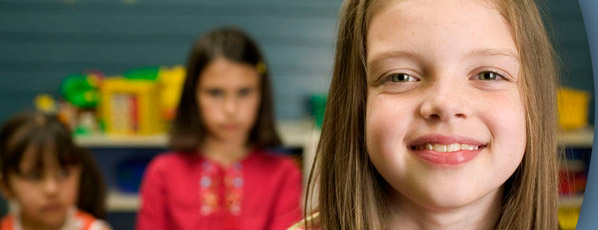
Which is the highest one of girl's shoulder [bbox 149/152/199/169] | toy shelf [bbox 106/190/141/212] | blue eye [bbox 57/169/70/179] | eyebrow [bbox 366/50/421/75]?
eyebrow [bbox 366/50/421/75]

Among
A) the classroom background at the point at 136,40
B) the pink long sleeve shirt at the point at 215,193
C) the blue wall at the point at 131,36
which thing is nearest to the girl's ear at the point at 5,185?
the pink long sleeve shirt at the point at 215,193

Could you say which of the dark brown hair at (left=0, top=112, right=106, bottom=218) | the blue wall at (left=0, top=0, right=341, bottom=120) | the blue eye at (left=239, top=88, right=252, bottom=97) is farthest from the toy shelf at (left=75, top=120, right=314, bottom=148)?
the blue eye at (left=239, top=88, right=252, bottom=97)

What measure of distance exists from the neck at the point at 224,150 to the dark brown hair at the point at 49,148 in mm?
386

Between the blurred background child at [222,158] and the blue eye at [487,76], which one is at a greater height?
the blue eye at [487,76]

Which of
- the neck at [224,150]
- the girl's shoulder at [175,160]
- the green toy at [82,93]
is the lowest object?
the girl's shoulder at [175,160]

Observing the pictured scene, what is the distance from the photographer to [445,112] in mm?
555

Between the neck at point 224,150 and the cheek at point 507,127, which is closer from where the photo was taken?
the cheek at point 507,127

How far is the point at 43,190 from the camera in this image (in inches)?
75.2

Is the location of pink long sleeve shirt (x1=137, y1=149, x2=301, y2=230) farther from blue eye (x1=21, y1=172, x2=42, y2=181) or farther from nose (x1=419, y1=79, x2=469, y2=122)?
nose (x1=419, y1=79, x2=469, y2=122)

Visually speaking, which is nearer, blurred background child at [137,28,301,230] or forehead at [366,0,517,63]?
forehead at [366,0,517,63]

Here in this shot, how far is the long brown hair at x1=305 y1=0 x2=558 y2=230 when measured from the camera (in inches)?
24.5

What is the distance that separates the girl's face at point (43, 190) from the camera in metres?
1.91

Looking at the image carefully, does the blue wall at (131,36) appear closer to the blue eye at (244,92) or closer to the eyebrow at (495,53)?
the blue eye at (244,92)

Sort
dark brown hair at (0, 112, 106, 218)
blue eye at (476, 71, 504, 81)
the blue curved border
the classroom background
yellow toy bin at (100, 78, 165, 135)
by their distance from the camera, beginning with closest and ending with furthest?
the blue curved border < blue eye at (476, 71, 504, 81) < dark brown hair at (0, 112, 106, 218) < yellow toy bin at (100, 78, 165, 135) < the classroom background
